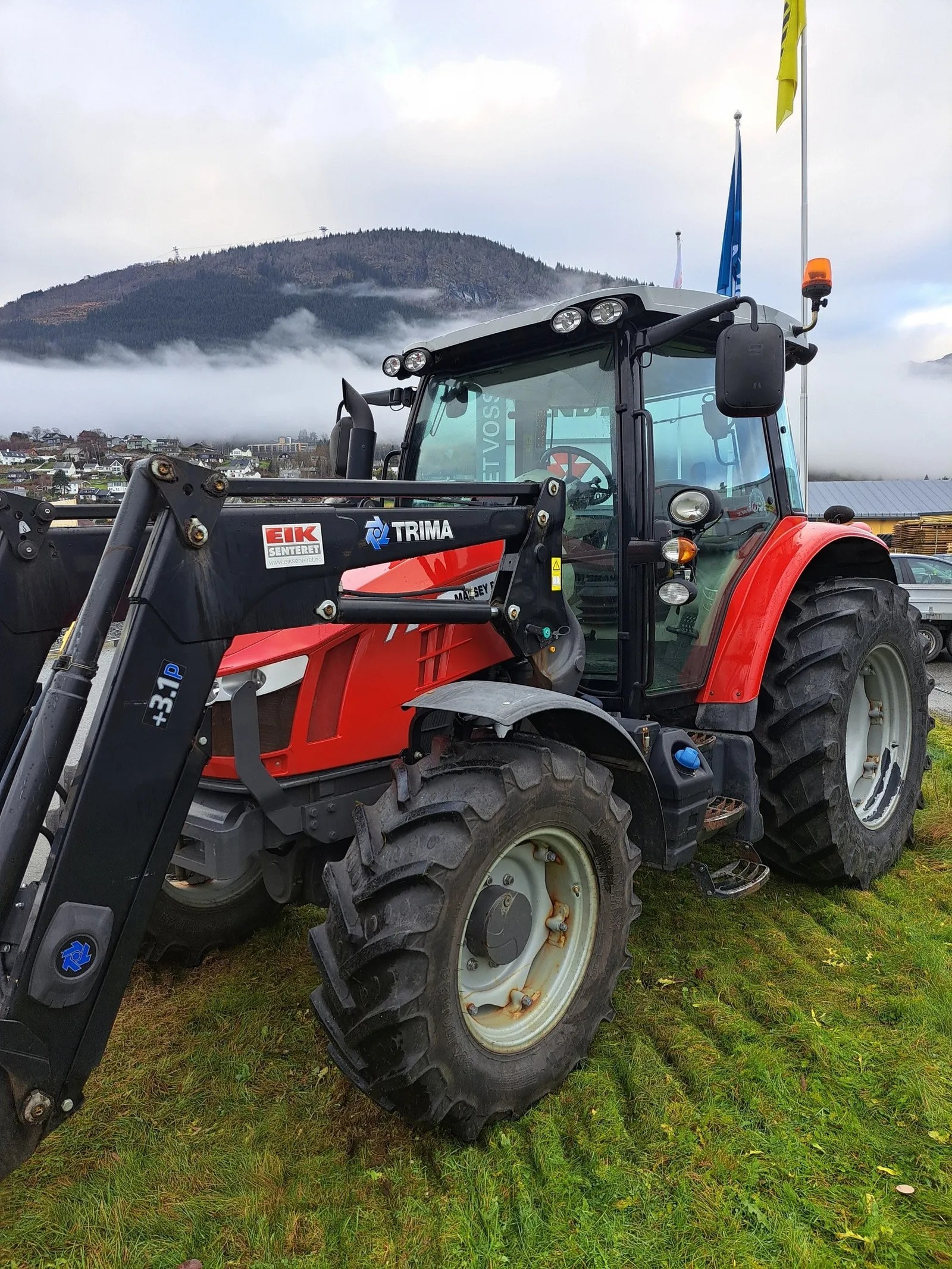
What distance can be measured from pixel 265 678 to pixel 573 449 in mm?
1505

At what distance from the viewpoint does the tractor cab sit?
9.61 feet

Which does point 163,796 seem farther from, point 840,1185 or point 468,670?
point 840,1185

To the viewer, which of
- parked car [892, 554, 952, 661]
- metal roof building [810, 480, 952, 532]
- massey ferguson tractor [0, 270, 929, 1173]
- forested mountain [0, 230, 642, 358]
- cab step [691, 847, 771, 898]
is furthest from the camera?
forested mountain [0, 230, 642, 358]

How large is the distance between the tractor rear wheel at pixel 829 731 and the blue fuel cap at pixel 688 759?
607 mm

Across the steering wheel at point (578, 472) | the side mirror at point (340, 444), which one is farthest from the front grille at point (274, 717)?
the side mirror at point (340, 444)

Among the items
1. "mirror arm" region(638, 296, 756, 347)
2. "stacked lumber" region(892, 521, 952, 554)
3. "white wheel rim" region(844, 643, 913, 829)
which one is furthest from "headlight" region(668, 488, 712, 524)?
"stacked lumber" region(892, 521, 952, 554)

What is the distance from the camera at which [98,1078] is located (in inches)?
98.6

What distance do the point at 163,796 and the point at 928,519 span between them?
25.8m

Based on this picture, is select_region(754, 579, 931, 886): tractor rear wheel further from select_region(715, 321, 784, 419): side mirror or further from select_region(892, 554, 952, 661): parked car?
select_region(892, 554, 952, 661): parked car

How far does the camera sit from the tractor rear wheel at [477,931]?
1.96 meters

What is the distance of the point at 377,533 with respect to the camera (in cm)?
223

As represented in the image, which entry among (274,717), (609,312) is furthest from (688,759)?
(609,312)

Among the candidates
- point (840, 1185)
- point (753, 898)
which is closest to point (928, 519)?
point (753, 898)

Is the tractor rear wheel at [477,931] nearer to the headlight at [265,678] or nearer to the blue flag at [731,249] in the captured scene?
the headlight at [265,678]
